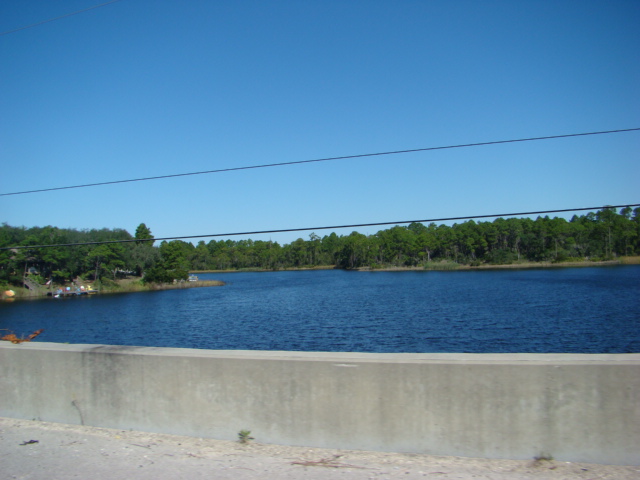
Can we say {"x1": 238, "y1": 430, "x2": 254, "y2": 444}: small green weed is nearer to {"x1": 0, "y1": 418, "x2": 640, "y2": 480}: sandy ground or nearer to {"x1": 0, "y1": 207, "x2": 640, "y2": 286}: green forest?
{"x1": 0, "y1": 418, "x2": 640, "y2": 480}: sandy ground

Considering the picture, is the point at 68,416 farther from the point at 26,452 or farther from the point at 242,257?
the point at 242,257

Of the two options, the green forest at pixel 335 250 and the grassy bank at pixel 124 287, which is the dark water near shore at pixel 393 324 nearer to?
the green forest at pixel 335 250

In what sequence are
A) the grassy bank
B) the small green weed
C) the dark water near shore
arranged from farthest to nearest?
the grassy bank → the dark water near shore → the small green weed

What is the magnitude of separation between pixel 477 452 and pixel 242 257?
186 metres

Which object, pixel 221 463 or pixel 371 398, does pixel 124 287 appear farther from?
pixel 371 398

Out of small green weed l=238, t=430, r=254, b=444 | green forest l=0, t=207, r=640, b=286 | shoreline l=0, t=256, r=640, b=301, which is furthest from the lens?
green forest l=0, t=207, r=640, b=286

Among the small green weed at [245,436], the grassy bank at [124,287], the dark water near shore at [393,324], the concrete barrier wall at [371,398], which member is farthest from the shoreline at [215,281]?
the small green weed at [245,436]

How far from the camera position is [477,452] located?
4.04 meters

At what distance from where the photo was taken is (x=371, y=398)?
421 centimetres

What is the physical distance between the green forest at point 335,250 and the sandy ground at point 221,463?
39336 mm

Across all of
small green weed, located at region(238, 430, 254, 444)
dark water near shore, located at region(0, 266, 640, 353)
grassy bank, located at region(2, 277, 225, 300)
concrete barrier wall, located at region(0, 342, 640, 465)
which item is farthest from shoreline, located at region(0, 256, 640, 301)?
small green weed, located at region(238, 430, 254, 444)

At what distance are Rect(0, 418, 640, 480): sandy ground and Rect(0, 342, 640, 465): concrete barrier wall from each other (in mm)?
88

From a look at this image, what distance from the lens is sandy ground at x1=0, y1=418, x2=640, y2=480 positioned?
151 inches

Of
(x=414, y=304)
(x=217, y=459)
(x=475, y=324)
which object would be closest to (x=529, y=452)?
(x=217, y=459)
